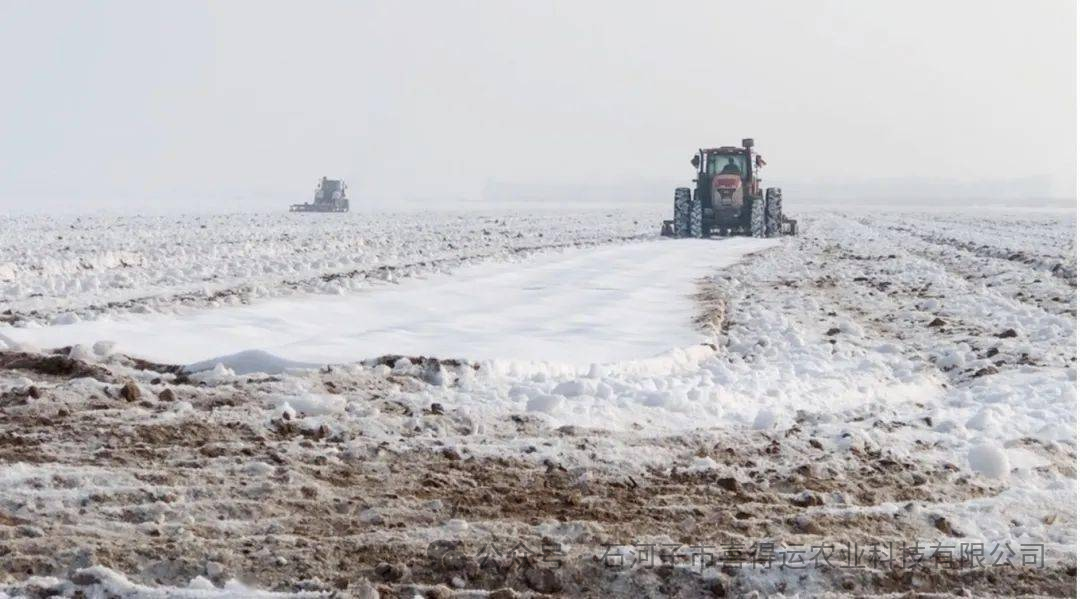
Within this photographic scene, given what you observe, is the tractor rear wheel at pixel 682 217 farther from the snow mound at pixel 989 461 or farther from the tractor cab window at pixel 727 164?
the snow mound at pixel 989 461

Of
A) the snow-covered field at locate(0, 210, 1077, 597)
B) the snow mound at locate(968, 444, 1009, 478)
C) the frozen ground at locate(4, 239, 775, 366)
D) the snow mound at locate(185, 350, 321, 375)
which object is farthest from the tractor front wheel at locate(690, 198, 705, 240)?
the snow mound at locate(968, 444, 1009, 478)

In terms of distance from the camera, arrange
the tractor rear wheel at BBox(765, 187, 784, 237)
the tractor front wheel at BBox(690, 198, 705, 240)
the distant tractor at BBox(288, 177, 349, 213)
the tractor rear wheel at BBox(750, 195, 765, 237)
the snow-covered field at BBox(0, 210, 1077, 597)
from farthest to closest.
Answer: the distant tractor at BBox(288, 177, 349, 213) → the tractor rear wheel at BBox(765, 187, 784, 237) → the tractor rear wheel at BBox(750, 195, 765, 237) → the tractor front wheel at BBox(690, 198, 705, 240) → the snow-covered field at BBox(0, 210, 1077, 597)

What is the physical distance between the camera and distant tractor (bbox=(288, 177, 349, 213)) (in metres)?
56.2

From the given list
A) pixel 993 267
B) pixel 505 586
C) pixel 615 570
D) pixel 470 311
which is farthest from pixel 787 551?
pixel 993 267

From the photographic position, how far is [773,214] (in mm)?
28719

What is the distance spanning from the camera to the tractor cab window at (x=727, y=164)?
28719 millimetres

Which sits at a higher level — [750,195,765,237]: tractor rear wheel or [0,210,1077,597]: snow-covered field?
[750,195,765,237]: tractor rear wheel

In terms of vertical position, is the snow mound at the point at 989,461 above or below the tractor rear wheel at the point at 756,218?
below

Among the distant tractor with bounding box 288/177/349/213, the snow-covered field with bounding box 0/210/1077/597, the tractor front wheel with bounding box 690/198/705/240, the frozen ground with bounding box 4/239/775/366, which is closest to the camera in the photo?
the snow-covered field with bounding box 0/210/1077/597

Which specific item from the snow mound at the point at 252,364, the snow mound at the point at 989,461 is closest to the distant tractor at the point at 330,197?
the snow mound at the point at 252,364

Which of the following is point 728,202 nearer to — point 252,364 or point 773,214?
point 773,214

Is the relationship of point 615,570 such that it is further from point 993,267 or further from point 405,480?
point 993,267

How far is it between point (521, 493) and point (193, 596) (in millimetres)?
1416

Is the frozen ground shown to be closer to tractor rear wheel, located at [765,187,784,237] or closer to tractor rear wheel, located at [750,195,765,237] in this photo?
tractor rear wheel, located at [750,195,765,237]
